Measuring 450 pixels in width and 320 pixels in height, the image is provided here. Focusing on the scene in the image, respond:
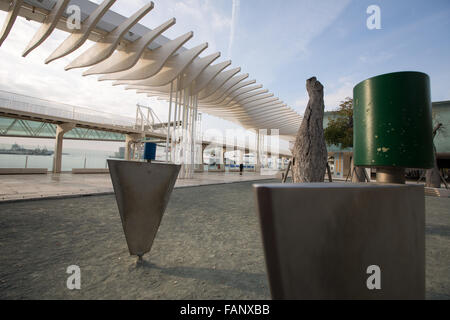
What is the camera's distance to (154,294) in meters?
1.89

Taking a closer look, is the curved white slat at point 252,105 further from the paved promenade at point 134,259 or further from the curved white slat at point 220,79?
the paved promenade at point 134,259

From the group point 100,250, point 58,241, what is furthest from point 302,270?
point 58,241

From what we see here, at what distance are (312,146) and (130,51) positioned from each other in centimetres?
1101

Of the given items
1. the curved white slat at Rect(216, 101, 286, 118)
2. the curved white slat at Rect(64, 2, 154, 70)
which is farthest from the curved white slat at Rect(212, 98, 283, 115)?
the curved white slat at Rect(64, 2, 154, 70)

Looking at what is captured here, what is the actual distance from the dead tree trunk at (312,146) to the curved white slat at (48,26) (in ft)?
31.3

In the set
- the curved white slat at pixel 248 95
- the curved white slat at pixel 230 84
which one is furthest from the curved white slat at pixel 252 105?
the curved white slat at pixel 230 84

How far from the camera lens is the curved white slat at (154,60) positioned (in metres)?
11.0

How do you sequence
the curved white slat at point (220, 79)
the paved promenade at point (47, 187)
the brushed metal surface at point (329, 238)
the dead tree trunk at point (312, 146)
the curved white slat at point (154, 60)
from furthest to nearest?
the curved white slat at point (220, 79), the curved white slat at point (154, 60), the paved promenade at point (47, 187), the dead tree trunk at point (312, 146), the brushed metal surface at point (329, 238)

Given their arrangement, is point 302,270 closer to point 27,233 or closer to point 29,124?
point 27,233

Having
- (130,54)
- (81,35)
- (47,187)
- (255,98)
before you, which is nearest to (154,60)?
(130,54)

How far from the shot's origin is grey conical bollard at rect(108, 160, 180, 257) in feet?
7.70

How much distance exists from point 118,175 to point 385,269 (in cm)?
245

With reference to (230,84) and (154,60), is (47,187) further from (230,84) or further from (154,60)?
(230,84)

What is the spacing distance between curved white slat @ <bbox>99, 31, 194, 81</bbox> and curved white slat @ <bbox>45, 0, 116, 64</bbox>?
3.53 metres
